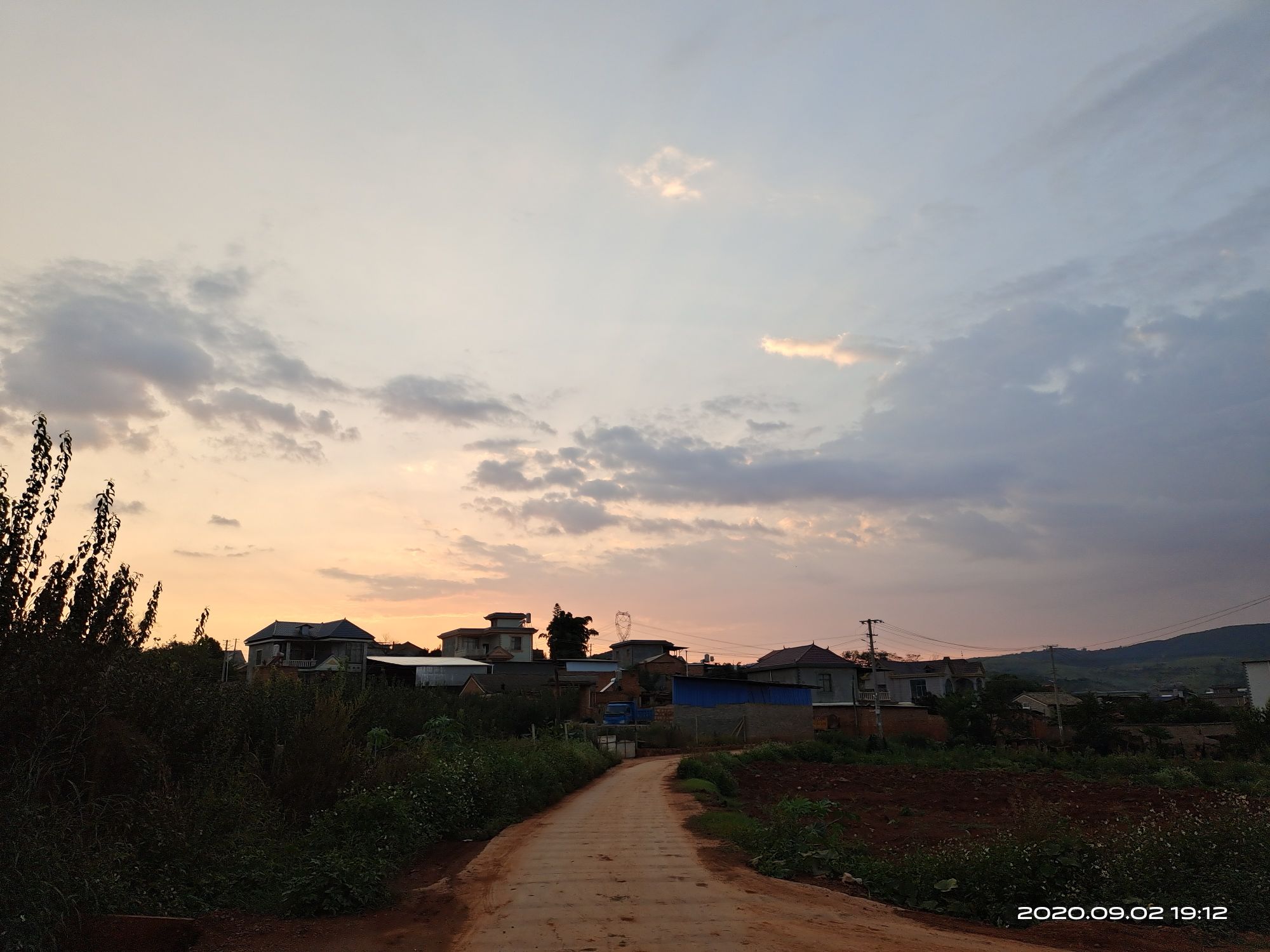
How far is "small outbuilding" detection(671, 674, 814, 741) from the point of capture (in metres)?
44.2

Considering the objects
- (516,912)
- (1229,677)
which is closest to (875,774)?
(516,912)

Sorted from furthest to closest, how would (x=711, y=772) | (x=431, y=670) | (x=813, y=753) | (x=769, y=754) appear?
(x=431, y=670)
(x=813, y=753)
(x=769, y=754)
(x=711, y=772)

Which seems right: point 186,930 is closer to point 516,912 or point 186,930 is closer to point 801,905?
point 516,912

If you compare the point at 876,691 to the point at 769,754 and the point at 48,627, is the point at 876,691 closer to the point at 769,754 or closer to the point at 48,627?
the point at 769,754

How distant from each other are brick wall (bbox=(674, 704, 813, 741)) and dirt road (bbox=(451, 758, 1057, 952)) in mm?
29989

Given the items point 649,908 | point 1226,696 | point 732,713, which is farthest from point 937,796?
point 1226,696

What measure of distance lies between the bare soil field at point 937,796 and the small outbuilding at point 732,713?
9122mm

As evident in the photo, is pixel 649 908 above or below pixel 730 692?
below

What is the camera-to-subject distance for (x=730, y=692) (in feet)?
160

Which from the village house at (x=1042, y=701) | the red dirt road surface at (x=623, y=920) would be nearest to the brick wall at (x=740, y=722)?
the village house at (x=1042, y=701)

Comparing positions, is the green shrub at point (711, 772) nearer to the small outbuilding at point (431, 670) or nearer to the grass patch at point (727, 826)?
the grass patch at point (727, 826)

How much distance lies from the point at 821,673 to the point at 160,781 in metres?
59.1

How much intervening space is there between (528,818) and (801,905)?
9134 mm

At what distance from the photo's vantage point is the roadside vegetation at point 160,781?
24.9 ft
